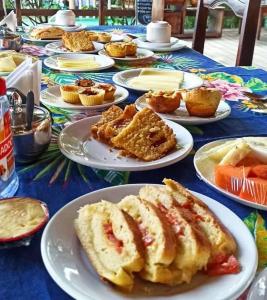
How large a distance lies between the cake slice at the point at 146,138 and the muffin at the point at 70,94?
0.31 m

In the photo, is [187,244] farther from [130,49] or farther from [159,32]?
[159,32]

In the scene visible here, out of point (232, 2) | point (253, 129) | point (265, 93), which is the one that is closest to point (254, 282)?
point (253, 129)

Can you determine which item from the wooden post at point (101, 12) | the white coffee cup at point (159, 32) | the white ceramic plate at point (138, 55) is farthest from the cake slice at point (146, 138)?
the wooden post at point (101, 12)

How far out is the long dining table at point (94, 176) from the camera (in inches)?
22.1

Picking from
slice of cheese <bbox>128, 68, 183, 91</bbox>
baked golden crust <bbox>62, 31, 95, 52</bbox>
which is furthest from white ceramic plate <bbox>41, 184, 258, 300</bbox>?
baked golden crust <bbox>62, 31, 95, 52</bbox>

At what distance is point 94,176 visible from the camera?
84 cm

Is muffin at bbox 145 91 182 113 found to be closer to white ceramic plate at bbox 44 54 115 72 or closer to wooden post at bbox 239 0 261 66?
white ceramic plate at bbox 44 54 115 72

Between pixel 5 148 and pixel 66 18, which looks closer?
pixel 5 148

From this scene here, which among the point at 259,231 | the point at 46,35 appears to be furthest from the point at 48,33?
the point at 259,231

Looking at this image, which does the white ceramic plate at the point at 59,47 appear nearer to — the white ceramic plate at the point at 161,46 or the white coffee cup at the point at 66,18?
the white ceramic plate at the point at 161,46

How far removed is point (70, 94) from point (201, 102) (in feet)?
1.25

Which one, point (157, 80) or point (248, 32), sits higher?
point (248, 32)

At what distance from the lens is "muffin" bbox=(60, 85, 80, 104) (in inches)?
46.3

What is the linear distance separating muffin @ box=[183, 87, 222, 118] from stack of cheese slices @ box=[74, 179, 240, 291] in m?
0.49
